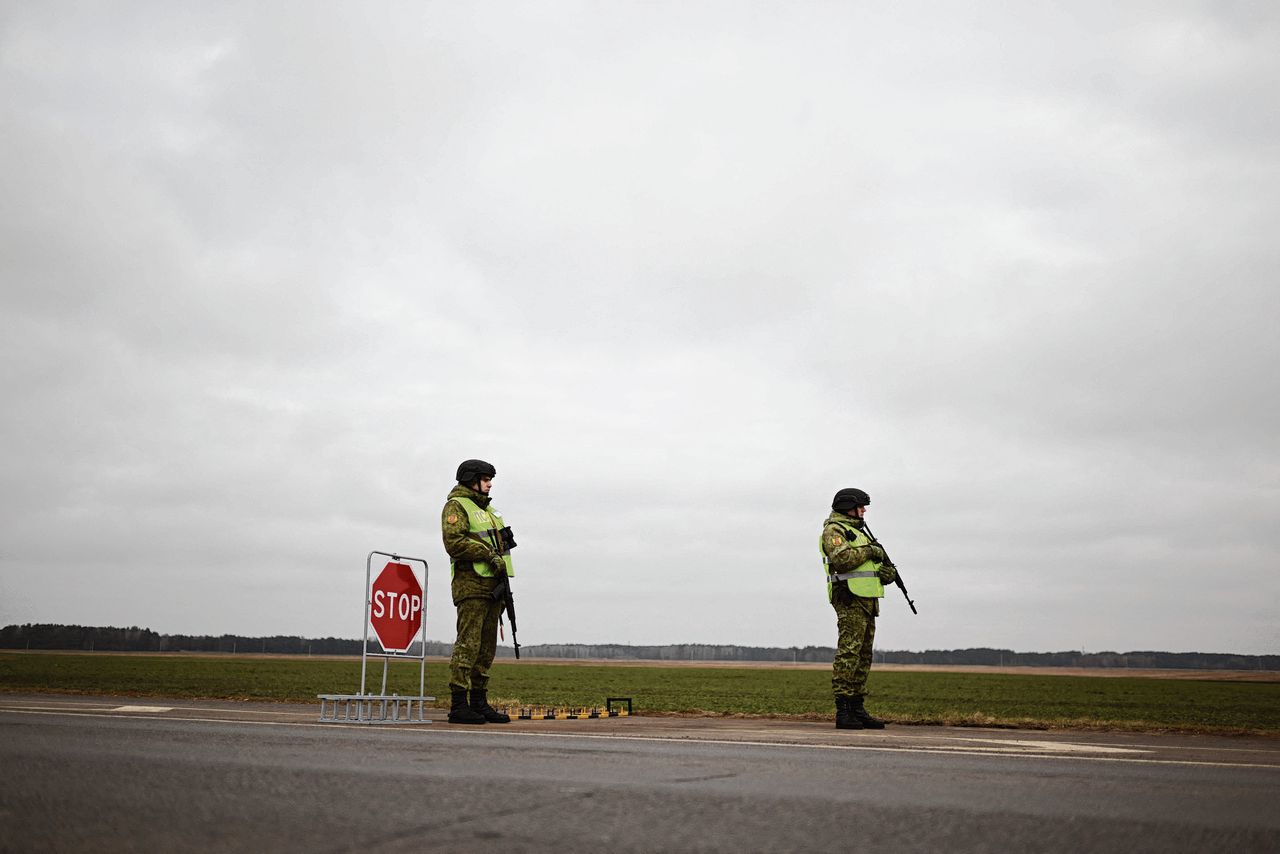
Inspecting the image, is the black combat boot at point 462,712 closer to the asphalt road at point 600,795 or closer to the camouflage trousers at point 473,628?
the camouflage trousers at point 473,628

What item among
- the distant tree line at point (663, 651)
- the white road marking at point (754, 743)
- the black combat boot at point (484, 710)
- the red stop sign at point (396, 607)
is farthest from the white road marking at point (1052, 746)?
the distant tree line at point (663, 651)

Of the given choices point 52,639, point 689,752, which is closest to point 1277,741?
point 689,752

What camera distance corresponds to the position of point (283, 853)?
3.34 metres

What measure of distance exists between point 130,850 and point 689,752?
12.9ft

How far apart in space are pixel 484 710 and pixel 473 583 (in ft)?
3.87

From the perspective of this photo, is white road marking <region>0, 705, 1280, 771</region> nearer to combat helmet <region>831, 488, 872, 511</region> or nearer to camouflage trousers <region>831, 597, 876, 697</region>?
camouflage trousers <region>831, 597, 876, 697</region>

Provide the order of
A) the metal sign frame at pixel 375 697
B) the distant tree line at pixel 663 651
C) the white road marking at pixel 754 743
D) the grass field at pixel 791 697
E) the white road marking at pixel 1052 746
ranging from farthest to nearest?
the distant tree line at pixel 663 651
the grass field at pixel 791 697
the metal sign frame at pixel 375 697
the white road marking at pixel 1052 746
the white road marking at pixel 754 743

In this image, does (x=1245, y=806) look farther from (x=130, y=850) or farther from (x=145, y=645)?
(x=145, y=645)

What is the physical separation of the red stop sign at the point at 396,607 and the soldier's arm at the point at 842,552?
13.6ft

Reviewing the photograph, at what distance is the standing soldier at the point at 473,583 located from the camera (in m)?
10.6

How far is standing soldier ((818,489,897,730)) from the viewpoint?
35.8 ft

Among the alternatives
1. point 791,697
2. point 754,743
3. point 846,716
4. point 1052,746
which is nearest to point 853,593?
point 846,716

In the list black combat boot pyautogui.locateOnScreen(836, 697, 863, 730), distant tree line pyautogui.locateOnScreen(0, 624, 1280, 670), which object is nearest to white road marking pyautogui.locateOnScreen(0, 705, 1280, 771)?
black combat boot pyautogui.locateOnScreen(836, 697, 863, 730)

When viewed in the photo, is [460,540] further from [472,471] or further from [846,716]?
[846,716]
